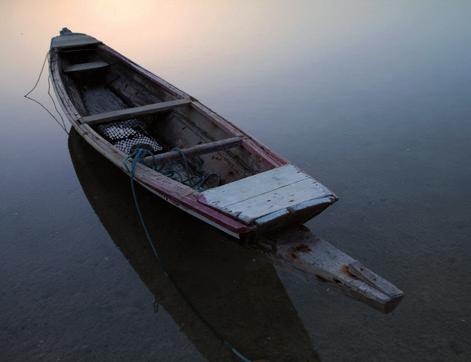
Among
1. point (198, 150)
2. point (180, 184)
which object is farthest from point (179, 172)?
point (180, 184)

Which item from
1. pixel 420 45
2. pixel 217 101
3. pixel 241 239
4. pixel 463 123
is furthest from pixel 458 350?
pixel 420 45

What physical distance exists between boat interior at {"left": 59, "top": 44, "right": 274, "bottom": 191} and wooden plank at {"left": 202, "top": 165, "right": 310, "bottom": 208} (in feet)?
1.08

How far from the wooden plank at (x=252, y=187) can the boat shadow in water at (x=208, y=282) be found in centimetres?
26

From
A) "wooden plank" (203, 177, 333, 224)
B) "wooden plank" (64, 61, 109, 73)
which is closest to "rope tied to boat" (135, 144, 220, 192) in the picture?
"wooden plank" (203, 177, 333, 224)

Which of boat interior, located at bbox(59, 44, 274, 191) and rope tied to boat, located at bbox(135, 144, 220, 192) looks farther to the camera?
boat interior, located at bbox(59, 44, 274, 191)

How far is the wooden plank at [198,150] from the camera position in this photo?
4.07 meters

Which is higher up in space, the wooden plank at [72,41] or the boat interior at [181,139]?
the wooden plank at [72,41]

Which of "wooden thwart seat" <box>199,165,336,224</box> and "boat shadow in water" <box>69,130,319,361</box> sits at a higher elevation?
"wooden thwart seat" <box>199,165,336,224</box>

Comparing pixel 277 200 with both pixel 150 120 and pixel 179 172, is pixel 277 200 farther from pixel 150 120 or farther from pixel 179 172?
pixel 150 120

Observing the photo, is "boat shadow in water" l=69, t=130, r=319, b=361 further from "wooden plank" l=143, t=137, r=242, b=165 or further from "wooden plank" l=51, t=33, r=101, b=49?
"wooden plank" l=51, t=33, r=101, b=49

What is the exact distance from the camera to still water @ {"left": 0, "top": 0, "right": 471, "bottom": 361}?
3143 millimetres

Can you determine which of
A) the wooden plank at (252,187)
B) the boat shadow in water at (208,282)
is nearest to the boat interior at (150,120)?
the wooden plank at (252,187)

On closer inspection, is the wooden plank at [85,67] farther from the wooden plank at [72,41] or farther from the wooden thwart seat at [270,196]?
the wooden thwart seat at [270,196]

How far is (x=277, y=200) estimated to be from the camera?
3.14m
